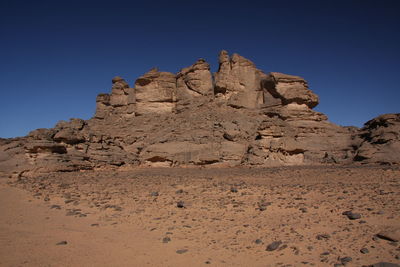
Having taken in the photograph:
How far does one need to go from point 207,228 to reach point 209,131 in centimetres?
2484

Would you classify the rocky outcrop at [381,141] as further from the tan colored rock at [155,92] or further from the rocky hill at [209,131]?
the tan colored rock at [155,92]

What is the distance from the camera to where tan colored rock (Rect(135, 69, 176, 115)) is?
135 feet

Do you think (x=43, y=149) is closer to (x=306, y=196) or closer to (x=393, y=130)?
(x=306, y=196)

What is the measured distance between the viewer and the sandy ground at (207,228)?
5.64 m

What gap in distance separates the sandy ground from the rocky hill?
1593 cm

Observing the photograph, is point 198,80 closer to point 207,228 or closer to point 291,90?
point 291,90

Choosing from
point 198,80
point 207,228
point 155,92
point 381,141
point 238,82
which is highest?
point 198,80

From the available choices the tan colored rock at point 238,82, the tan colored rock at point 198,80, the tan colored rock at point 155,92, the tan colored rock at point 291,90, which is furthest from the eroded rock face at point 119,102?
the tan colored rock at point 291,90

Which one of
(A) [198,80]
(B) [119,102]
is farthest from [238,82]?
(B) [119,102]

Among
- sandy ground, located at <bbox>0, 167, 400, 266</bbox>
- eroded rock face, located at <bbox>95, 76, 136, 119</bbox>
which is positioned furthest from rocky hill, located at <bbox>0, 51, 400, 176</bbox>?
sandy ground, located at <bbox>0, 167, 400, 266</bbox>

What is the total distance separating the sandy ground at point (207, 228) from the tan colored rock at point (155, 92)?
98.8ft

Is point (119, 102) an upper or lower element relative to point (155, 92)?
lower

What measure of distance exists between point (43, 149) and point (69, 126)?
7.25 metres

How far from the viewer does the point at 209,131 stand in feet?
→ 106
